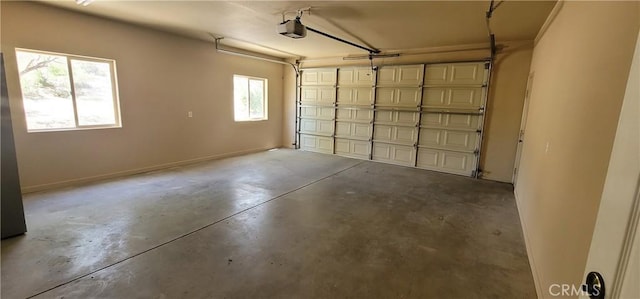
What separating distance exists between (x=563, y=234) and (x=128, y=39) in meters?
6.27

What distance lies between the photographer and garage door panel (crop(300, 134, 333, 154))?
785 centimetres

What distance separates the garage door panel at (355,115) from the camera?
707 centimetres

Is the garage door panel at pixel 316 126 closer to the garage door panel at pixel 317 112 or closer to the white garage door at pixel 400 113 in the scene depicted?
the white garage door at pixel 400 113

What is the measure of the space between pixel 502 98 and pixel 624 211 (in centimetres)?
575

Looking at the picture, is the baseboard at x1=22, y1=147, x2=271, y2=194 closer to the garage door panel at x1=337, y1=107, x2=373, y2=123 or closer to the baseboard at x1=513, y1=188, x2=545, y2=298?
the garage door panel at x1=337, y1=107, x2=373, y2=123

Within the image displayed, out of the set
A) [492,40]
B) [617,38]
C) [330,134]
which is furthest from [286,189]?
[492,40]

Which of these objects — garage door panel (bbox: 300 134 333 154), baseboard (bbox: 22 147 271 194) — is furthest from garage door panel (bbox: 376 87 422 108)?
baseboard (bbox: 22 147 271 194)

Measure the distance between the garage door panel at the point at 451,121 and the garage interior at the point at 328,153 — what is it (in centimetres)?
4

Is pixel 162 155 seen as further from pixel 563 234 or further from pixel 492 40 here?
pixel 492 40

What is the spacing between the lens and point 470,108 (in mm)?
5766

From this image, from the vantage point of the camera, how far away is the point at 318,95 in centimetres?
778

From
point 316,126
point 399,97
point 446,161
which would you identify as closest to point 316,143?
point 316,126

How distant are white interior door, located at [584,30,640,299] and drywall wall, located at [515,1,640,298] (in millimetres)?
878

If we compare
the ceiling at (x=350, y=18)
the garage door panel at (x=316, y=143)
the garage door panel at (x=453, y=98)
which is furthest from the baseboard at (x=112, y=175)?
the garage door panel at (x=453, y=98)
